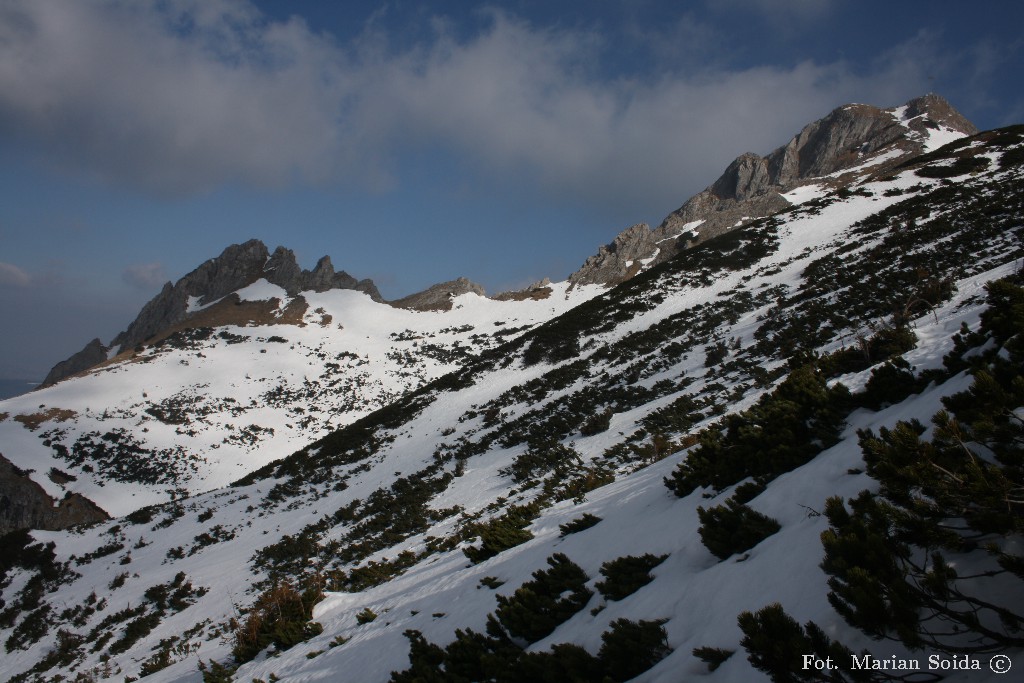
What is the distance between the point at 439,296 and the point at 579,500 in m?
87.1

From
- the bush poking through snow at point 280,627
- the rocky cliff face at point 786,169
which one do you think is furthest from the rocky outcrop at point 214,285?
the bush poking through snow at point 280,627

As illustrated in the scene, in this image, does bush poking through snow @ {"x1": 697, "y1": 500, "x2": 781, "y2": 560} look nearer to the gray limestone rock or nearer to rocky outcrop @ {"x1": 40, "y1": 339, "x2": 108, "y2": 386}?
the gray limestone rock

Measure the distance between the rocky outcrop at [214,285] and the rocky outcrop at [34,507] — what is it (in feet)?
175

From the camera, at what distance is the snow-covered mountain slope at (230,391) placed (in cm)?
4141

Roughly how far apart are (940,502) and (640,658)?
2570 millimetres

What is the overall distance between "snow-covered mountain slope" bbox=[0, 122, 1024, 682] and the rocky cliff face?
123ft

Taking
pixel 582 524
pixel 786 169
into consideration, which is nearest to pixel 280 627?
pixel 582 524

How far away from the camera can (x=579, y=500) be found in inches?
439

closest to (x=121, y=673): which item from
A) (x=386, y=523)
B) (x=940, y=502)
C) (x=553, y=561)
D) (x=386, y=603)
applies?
(x=386, y=523)

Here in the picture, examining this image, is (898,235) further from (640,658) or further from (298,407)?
(298,407)

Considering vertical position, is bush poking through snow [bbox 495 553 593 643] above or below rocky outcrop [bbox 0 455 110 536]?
below

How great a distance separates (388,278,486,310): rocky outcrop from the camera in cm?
9119

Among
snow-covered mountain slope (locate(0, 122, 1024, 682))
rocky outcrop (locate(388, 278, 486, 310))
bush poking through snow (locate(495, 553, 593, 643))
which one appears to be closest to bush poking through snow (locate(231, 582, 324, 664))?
snow-covered mountain slope (locate(0, 122, 1024, 682))

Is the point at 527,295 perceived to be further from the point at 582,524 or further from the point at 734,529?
the point at 734,529
